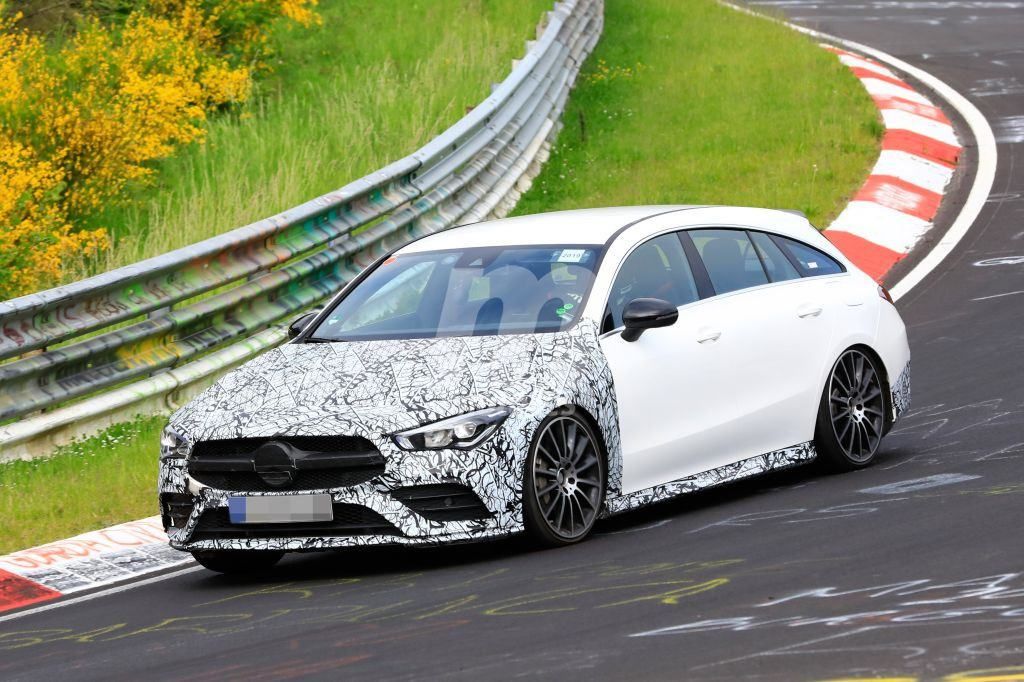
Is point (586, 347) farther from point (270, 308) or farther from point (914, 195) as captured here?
point (914, 195)

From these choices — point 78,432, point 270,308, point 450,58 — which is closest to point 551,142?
point 450,58

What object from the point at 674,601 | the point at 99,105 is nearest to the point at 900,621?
the point at 674,601

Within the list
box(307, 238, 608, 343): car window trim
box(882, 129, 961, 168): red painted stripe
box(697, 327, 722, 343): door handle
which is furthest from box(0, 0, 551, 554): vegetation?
box(882, 129, 961, 168): red painted stripe

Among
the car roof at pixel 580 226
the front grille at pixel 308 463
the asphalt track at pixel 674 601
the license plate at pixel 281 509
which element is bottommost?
the asphalt track at pixel 674 601

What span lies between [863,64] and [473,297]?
15446 millimetres

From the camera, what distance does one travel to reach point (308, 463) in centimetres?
741

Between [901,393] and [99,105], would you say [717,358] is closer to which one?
[901,393]

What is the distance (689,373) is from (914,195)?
8549 millimetres

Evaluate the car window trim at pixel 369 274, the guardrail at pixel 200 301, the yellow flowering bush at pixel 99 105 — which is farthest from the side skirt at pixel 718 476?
the yellow flowering bush at pixel 99 105

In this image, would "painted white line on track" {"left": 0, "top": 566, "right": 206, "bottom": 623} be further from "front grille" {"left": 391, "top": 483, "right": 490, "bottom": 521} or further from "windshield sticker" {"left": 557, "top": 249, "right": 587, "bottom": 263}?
"windshield sticker" {"left": 557, "top": 249, "right": 587, "bottom": 263}

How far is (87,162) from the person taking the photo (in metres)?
15.0

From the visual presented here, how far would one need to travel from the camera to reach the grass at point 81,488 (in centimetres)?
896

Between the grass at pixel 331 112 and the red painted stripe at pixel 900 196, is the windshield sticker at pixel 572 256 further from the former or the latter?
the red painted stripe at pixel 900 196

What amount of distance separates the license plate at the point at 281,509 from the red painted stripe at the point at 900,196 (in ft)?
31.3
